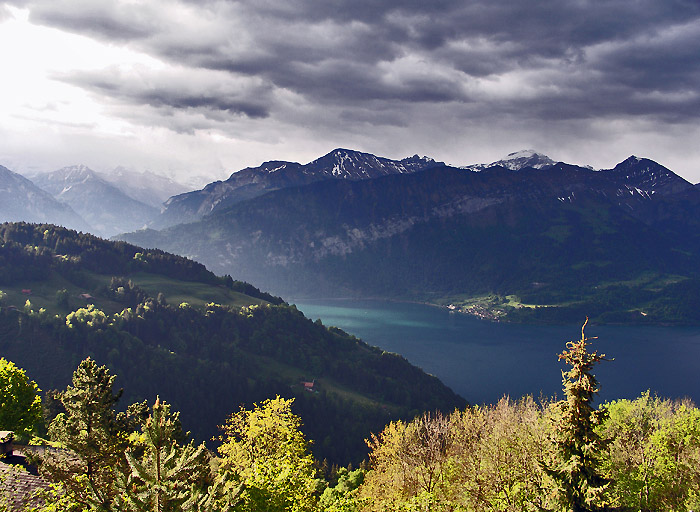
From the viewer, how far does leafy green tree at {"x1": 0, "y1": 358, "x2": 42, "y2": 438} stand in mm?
50156

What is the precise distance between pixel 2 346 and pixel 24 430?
130 meters

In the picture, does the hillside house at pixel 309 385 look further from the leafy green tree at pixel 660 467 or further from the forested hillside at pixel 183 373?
the leafy green tree at pixel 660 467

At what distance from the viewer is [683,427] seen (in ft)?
161

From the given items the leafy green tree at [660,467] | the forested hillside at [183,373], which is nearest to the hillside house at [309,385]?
the forested hillside at [183,373]

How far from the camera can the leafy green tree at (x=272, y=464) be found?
27.8m

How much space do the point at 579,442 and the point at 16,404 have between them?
52976 mm

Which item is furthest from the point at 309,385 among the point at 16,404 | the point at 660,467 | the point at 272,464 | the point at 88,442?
the point at 88,442

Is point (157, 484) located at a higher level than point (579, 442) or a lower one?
higher

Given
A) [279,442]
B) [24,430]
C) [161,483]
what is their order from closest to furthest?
1. [161,483]
2. [279,442]
3. [24,430]

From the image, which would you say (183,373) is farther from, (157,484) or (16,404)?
(157,484)

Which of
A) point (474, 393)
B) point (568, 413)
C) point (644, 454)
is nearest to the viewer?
point (568, 413)

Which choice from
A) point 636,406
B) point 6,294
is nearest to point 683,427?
point 636,406

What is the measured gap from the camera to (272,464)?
33.3 m

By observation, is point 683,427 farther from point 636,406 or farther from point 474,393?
point 474,393
